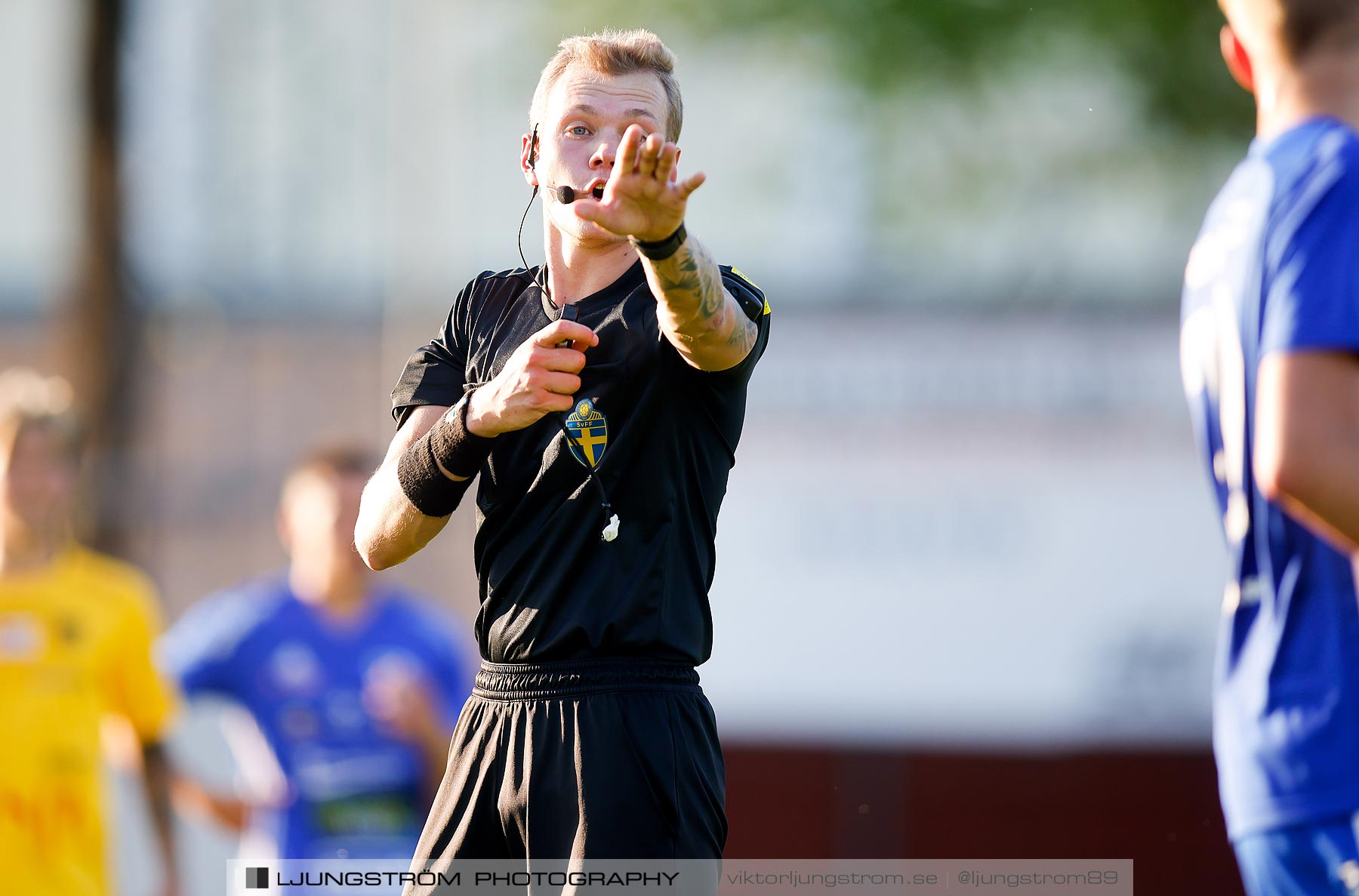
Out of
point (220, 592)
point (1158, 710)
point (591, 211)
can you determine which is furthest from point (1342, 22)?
point (220, 592)

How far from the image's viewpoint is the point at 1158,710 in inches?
620

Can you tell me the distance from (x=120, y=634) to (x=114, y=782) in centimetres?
299

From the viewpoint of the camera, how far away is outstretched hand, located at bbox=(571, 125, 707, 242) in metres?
2.76

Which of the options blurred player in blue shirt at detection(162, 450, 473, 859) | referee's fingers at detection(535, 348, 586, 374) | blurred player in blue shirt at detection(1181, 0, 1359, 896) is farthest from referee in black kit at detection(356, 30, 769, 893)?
blurred player in blue shirt at detection(162, 450, 473, 859)

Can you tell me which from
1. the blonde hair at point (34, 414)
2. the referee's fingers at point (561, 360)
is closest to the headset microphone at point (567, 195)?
the referee's fingers at point (561, 360)

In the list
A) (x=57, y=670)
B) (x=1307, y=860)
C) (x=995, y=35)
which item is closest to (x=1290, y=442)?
(x=1307, y=860)

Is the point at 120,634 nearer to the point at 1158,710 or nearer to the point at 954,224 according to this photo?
the point at 1158,710

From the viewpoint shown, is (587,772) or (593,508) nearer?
(587,772)

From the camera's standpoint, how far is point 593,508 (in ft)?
10.2

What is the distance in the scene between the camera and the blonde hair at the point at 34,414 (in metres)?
A: 6.38

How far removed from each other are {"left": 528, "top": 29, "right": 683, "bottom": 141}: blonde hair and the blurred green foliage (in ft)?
53.7

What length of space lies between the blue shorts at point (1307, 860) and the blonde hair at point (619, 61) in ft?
5.74

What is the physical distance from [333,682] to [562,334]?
4698mm

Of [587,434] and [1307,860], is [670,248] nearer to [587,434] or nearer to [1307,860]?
[587,434]
